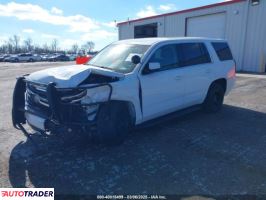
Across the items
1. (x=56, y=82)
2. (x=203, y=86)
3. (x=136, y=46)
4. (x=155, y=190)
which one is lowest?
(x=155, y=190)

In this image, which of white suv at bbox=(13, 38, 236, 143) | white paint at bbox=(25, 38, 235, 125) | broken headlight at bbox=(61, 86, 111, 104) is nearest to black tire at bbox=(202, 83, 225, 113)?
white suv at bbox=(13, 38, 236, 143)

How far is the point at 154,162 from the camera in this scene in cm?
412

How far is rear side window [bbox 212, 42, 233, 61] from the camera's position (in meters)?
6.87

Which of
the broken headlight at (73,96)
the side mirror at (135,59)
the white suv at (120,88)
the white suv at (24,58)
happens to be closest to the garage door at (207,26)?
the white suv at (120,88)

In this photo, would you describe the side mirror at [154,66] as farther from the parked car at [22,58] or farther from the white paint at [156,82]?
the parked car at [22,58]

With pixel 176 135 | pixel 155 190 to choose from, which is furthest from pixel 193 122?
pixel 155 190

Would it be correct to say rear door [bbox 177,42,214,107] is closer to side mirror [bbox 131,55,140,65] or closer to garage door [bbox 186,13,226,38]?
side mirror [bbox 131,55,140,65]

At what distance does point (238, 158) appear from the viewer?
4.27m

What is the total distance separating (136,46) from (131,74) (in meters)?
0.97

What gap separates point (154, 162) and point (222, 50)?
13.9 ft

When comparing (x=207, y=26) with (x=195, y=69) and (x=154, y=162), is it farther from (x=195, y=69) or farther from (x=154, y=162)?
(x=154, y=162)

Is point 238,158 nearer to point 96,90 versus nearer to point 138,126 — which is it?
point 138,126

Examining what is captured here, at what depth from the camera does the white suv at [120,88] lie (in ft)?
13.2

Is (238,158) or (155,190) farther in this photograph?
(238,158)
